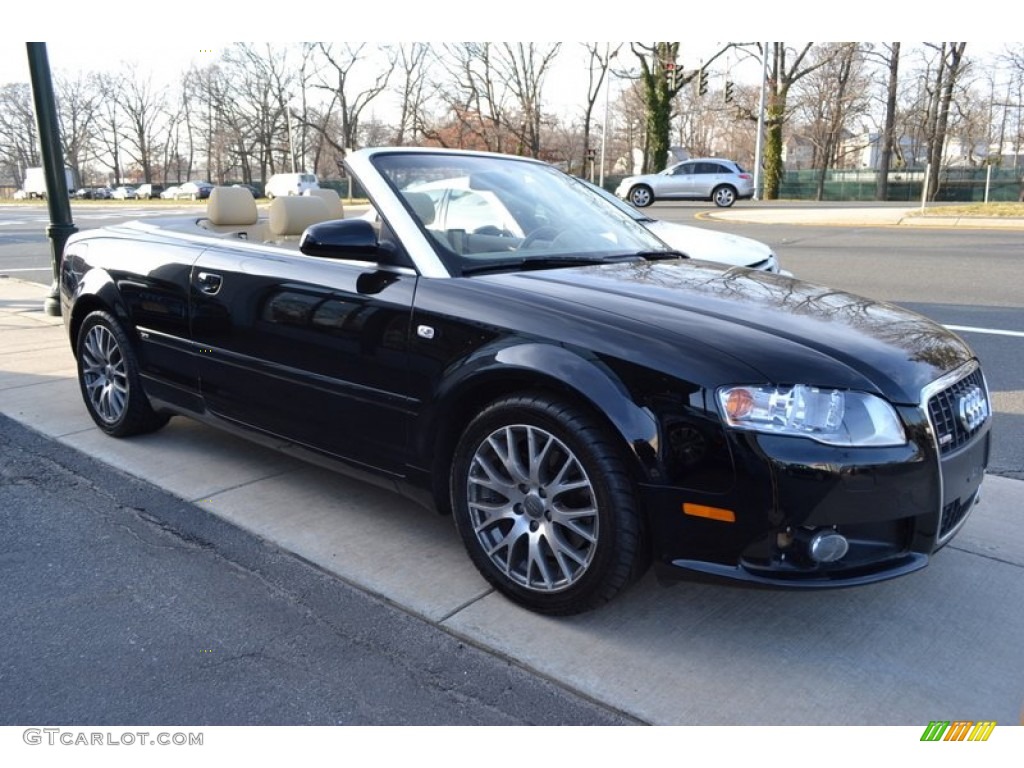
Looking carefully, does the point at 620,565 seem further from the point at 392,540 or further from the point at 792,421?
the point at 392,540

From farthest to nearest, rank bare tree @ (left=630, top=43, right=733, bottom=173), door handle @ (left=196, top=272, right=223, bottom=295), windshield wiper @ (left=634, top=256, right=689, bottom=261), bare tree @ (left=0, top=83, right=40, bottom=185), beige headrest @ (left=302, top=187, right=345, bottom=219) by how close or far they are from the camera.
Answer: bare tree @ (left=0, top=83, right=40, bottom=185), bare tree @ (left=630, top=43, right=733, bottom=173), beige headrest @ (left=302, top=187, right=345, bottom=219), door handle @ (left=196, top=272, right=223, bottom=295), windshield wiper @ (left=634, top=256, right=689, bottom=261)

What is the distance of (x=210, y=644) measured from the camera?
2840 millimetres

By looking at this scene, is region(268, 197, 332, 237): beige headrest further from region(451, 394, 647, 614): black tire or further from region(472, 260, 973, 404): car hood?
region(451, 394, 647, 614): black tire

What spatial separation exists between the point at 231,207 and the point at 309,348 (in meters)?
2.09

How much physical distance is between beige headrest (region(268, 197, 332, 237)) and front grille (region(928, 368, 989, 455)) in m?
3.28

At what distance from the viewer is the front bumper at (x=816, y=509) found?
2.45 metres

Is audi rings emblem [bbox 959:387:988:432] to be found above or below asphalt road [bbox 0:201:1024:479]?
above

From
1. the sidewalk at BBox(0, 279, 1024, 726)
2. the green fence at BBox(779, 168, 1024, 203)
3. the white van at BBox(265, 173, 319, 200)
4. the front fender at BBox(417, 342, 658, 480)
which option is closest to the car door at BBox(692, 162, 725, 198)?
the white van at BBox(265, 173, 319, 200)

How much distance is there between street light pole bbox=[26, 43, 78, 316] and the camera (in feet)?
27.3

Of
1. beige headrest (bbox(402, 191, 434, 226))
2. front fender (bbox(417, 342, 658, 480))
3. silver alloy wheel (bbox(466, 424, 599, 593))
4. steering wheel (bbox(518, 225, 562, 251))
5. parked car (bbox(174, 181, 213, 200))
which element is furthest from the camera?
parked car (bbox(174, 181, 213, 200))

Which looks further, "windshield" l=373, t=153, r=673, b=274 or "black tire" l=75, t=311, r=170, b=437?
"black tire" l=75, t=311, r=170, b=437

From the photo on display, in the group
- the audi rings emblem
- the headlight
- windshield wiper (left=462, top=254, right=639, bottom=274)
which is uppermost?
windshield wiper (left=462, top=254, right=639, bottom=274)

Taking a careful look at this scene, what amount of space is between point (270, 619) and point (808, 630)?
1858 millimetres

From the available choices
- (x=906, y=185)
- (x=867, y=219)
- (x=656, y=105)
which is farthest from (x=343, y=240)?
(x=906, y=185)
